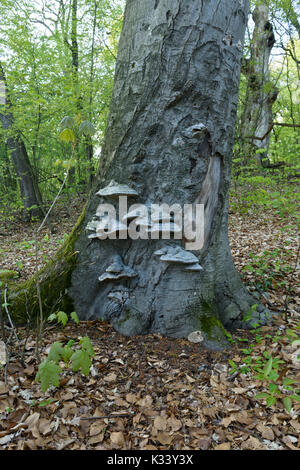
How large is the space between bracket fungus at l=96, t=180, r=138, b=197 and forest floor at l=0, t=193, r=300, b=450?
2.88 ft

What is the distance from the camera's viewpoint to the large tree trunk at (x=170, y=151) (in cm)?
237

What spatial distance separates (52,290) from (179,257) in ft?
4.73

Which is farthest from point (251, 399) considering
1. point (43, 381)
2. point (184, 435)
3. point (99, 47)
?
point (99, 47)

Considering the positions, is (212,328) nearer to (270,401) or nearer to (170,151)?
(270,401)

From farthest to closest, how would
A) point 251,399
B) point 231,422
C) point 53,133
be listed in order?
point 53,133 → point 251,399 → point 231,422

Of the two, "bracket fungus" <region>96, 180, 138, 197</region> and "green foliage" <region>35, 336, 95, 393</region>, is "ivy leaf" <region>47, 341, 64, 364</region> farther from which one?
"bracket fungus" <region>96, 180, 138, 197</region>

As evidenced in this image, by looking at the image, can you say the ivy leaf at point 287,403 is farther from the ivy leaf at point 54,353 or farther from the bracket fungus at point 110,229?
the bracket fungus at point 110,229

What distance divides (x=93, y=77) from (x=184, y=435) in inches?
389

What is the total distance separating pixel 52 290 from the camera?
9.54ft

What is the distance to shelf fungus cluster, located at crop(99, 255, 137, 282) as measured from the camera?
2588mm

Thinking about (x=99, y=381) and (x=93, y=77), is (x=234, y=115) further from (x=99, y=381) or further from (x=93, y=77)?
(x=93, y=77)

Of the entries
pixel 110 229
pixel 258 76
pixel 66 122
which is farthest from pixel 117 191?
pixel 258 76

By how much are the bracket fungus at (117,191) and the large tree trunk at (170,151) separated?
70 mm

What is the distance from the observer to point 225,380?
7.22 feet
